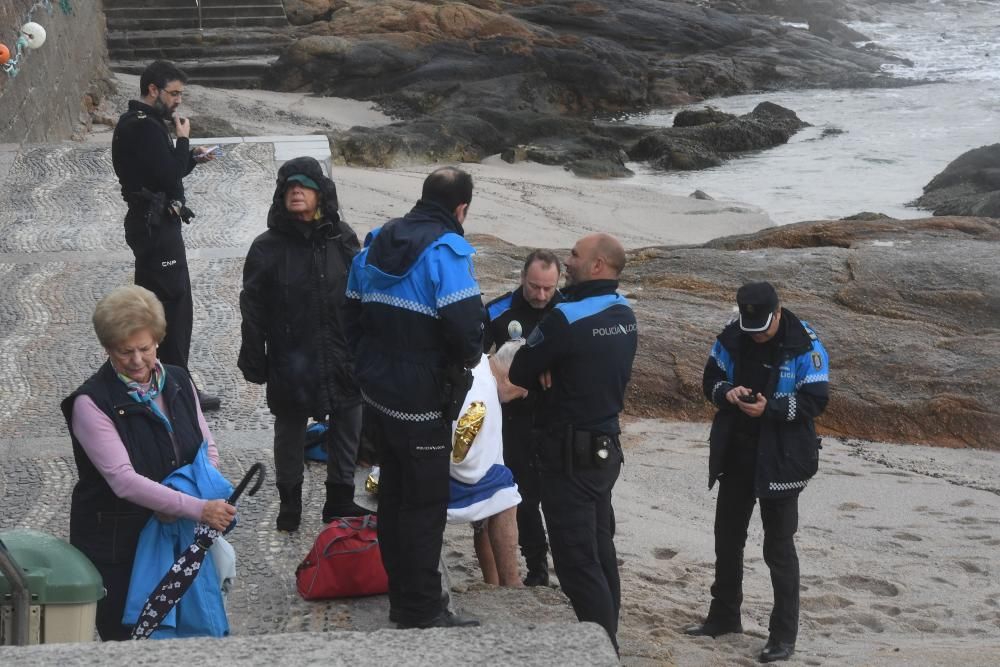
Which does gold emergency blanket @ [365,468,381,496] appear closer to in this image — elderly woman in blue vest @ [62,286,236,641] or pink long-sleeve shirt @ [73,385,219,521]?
elderly woman in blue vest @ [62,286,236,641]

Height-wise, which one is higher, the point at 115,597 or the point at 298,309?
the point at 298,309

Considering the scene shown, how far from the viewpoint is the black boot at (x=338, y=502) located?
5266mm

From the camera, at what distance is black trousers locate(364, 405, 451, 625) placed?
4.40m

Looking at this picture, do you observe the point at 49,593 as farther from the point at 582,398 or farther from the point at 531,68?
the point at 531,68

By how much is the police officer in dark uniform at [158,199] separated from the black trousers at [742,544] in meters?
2.85

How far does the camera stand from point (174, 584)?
11.9 feet

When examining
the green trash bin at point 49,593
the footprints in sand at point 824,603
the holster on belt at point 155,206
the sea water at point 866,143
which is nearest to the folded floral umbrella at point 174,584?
the green trash bin at point 49,593

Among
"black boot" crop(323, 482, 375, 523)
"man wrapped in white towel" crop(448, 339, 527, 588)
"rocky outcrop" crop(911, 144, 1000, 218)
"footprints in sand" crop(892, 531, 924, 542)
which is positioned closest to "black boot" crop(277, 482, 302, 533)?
"black boot" crop(323, 482, 375, 523)

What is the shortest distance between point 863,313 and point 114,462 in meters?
7.61

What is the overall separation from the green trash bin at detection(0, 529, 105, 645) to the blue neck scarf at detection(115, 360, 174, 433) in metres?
0.45

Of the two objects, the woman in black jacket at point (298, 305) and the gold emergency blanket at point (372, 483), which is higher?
the woman in black jacket at point (298, 305)

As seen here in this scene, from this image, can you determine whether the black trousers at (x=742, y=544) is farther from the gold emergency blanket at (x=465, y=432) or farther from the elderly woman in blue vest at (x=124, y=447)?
the elderly woman in blue vest at (x=124, y=447)

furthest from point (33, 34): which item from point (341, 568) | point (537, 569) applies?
point (341, 568)

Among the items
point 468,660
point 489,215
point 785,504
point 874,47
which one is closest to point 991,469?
point 785,504
